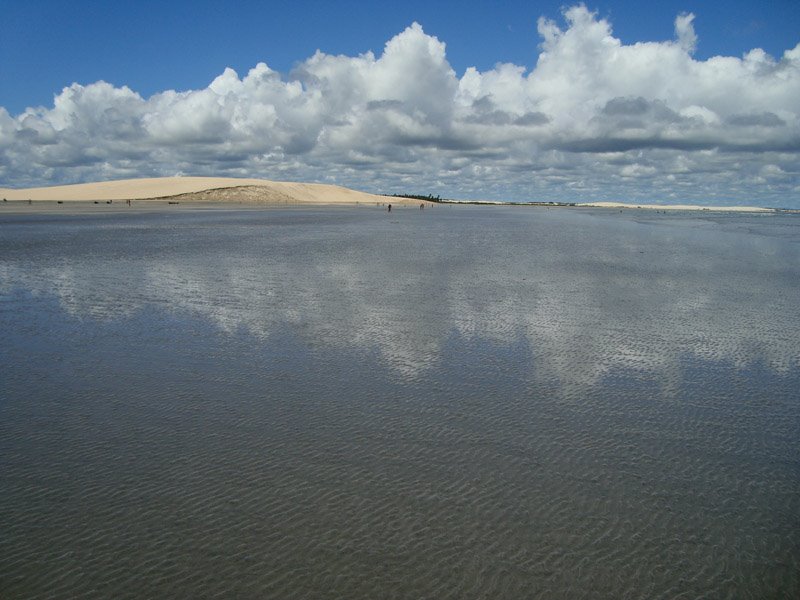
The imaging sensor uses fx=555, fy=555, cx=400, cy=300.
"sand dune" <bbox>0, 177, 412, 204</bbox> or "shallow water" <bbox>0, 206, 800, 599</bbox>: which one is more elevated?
"sand dune" <bbox>0, 177, 412, 204</bbox>

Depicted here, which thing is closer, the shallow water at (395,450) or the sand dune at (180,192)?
the shallow water at (395,450)

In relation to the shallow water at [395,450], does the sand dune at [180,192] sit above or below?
above

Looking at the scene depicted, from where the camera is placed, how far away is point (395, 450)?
6.52 metres

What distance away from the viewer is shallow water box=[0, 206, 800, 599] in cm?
459

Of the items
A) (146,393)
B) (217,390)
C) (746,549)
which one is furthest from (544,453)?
(146,393)

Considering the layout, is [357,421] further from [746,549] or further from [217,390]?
[746,549]

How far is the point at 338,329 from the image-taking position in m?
12.0

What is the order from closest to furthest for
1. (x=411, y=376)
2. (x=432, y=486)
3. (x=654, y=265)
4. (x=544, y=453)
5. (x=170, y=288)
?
(x=432, y=486) → (x=544, y=453) → (x=411, y=376) → (x=170, y=288) → (x=654, y=265)

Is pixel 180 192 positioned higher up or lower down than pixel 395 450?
higher up

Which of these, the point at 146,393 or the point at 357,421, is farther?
the point at 146,393

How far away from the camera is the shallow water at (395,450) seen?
459cm

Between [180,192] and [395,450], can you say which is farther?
[180,192]

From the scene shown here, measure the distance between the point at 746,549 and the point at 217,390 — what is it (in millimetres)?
6814

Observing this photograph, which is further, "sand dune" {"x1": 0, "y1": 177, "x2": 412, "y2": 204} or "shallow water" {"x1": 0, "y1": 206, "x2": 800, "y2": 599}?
"sand dune" {"x1": 0, "y1": 177, "x2": 412, "y2": 204}
